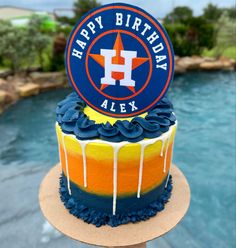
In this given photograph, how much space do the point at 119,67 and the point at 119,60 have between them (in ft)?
0.17

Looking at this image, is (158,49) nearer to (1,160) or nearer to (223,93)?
(1,160)

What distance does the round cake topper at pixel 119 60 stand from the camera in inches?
76.4

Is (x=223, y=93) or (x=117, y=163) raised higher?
(x=117, y=163)

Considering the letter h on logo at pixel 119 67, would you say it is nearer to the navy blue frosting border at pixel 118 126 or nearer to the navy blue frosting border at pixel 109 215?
the navy blue frosting border at pixel 118 126

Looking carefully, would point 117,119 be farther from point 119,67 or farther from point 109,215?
point 109,215

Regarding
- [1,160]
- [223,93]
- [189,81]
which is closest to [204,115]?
[223,93]

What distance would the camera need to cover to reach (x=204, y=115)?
9.92 m

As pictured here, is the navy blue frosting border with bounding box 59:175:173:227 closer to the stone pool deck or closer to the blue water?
the stone pool deck

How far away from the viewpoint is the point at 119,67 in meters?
2.06

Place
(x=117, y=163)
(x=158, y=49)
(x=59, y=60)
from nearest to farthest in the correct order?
(x=158, y=49) < (x=117, y=163) < (x=59, y=60)

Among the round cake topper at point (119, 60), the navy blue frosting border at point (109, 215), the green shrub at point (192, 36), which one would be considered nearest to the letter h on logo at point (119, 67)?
the round cake topper at point (119, 60)

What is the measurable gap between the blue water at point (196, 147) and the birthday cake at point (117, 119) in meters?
2.40

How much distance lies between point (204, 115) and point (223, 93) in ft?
8.62

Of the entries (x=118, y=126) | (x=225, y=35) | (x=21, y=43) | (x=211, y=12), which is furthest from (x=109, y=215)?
(x=211, y=12)
